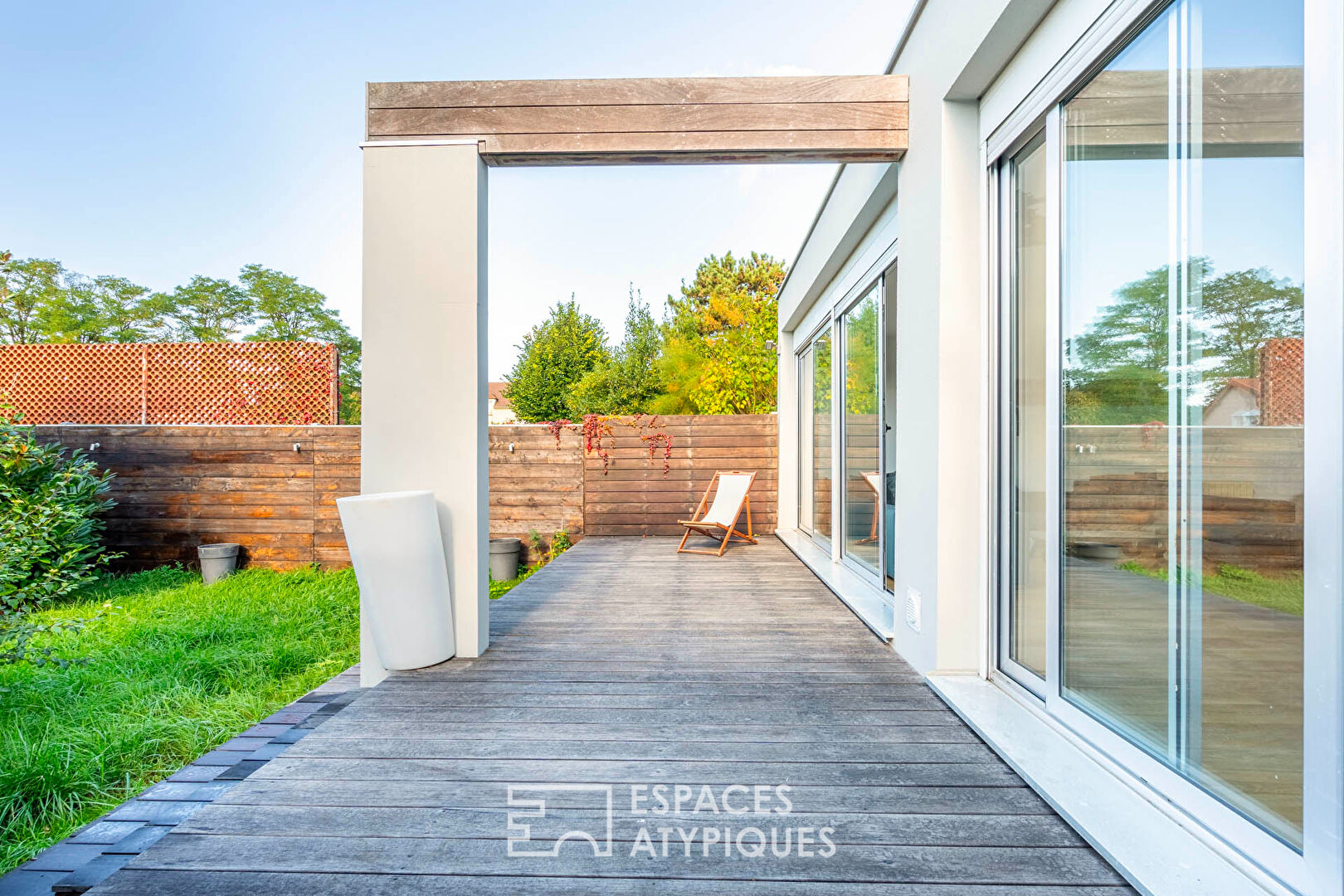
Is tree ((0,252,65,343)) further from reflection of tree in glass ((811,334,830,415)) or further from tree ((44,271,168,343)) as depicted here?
reflection of tree in glass ((811,334,830,415))

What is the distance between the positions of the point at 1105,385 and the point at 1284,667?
809mm

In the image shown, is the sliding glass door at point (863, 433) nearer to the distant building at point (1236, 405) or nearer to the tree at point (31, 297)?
the distant building at point (1236, 405)

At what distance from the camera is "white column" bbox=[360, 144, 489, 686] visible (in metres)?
2.88

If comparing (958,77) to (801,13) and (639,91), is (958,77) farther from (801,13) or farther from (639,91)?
(801,13)

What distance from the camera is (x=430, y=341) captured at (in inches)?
114

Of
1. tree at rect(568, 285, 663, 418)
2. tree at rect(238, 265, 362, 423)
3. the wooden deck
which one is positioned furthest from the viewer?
tree at rect(238, 265, 362, 423)

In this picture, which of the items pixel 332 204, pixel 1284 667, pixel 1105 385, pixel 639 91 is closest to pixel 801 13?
pixel 639 91

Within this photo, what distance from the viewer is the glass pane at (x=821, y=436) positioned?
5.59 m

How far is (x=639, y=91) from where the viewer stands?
288 centimetres

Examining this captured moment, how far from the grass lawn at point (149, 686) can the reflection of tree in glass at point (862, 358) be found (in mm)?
3966

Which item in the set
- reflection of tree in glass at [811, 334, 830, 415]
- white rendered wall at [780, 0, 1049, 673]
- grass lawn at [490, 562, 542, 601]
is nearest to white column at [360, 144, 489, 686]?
white rendered wall at [780, 0, 1049, 673]

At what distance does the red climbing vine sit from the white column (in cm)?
443

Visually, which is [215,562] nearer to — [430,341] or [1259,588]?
[430,341]
